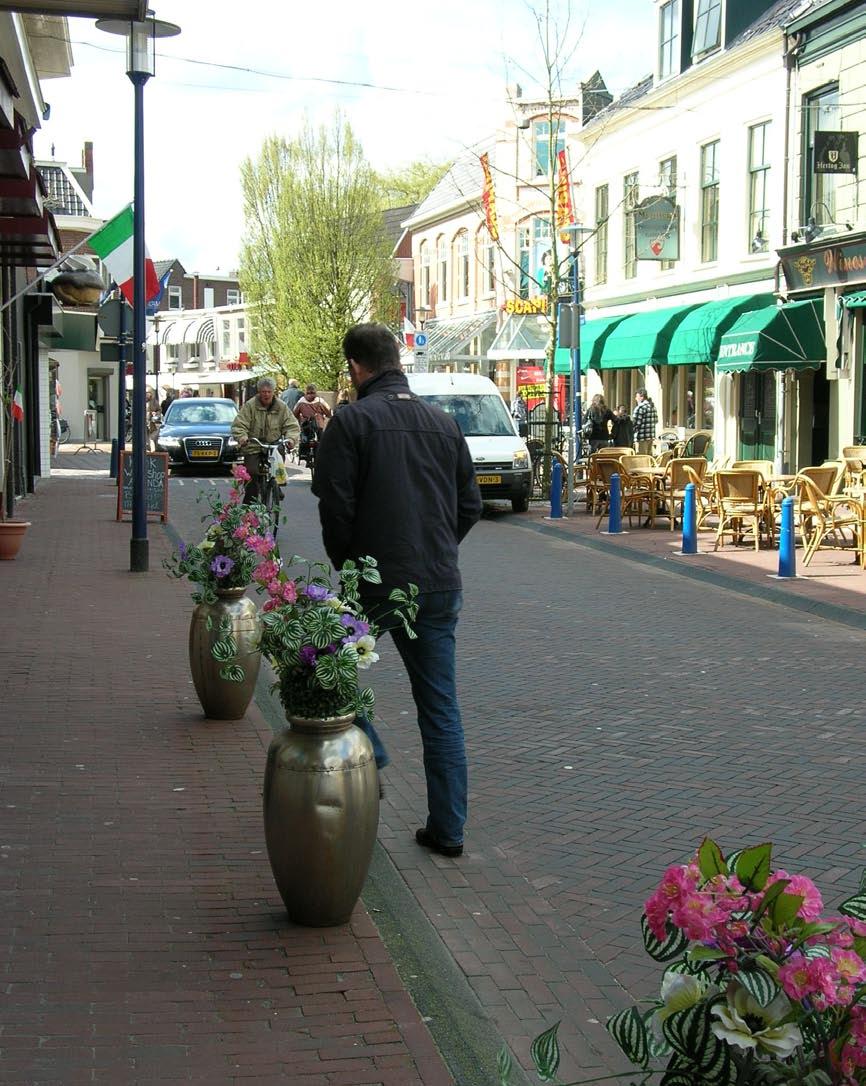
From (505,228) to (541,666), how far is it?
38.3 metres

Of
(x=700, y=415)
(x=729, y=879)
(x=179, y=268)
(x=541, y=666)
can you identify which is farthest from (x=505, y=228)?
(x=179, y=268)

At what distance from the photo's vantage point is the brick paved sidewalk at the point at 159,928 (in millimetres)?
3453

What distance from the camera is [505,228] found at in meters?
45.8

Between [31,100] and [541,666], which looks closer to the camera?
[541,666]

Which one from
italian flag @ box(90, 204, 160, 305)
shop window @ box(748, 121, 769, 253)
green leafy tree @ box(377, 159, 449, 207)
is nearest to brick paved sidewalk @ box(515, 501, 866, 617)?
italian flag @ box(90, 204, 160, 305)

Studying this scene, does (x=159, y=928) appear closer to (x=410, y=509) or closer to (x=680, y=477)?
(x=410, y=509)

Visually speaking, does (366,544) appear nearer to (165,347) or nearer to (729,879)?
(729,879)

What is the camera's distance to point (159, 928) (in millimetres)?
4324

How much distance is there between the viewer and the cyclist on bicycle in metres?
14.3

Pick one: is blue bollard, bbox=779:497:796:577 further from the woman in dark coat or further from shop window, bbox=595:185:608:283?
shop window, bbox=595:185:608:283

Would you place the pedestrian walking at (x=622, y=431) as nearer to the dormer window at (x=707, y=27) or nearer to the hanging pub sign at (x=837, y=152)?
the hanging pub sign at (x=837, y=152)

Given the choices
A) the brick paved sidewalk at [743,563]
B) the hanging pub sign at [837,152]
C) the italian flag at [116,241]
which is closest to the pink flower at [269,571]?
the brick paved sidewalk at [743,563]

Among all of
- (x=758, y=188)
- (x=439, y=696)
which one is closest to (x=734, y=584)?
(x=439, y=696)

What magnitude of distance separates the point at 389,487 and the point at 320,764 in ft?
3.64
